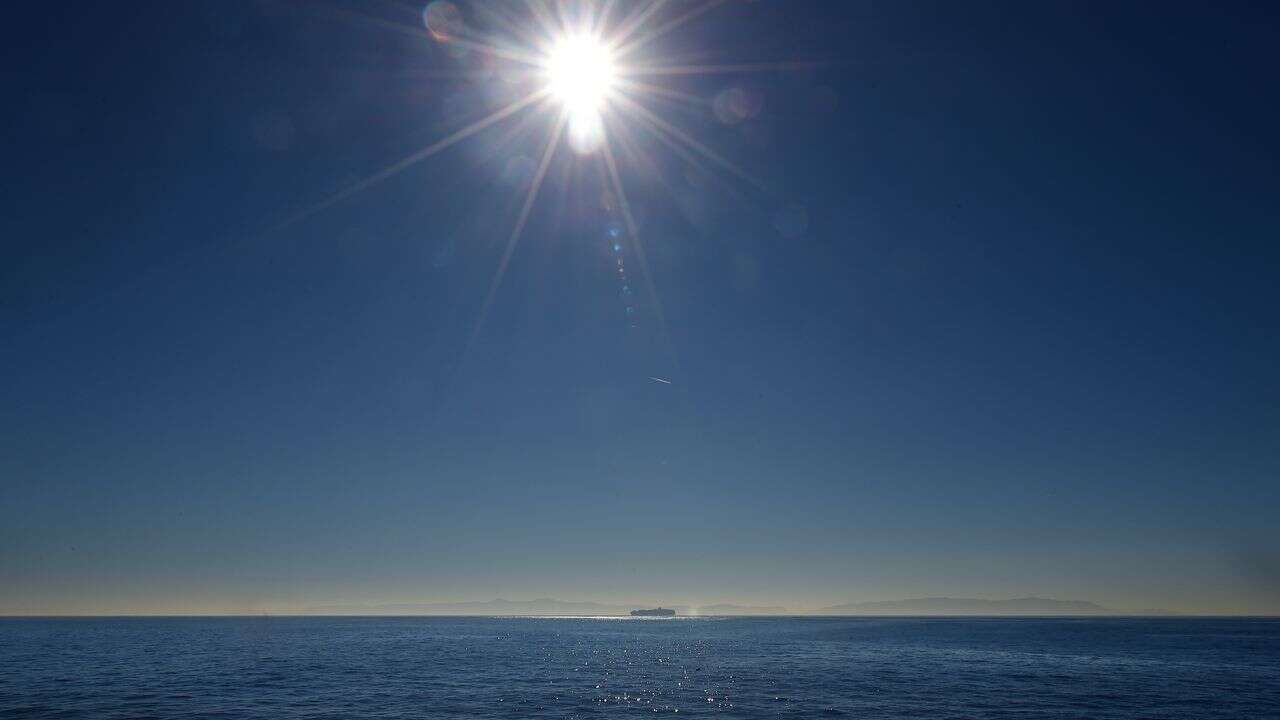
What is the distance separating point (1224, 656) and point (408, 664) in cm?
10999

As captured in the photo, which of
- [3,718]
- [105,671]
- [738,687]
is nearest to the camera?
[3,718]

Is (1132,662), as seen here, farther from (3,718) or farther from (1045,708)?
(3,718)

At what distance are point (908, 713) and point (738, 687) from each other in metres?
16.1

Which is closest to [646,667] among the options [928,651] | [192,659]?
[928,651]

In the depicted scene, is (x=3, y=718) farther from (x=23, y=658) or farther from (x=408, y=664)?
(x=23, y=658)

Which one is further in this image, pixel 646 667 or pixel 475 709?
pixel 646 667

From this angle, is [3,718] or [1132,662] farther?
[1132,662]

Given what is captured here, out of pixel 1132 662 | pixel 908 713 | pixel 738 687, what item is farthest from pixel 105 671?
pixel 1132 662

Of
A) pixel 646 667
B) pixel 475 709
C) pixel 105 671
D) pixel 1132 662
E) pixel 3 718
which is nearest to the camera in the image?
pixel 3 718

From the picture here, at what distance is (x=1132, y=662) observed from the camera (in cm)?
8500

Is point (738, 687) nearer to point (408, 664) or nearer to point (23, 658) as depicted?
point (408, 664)

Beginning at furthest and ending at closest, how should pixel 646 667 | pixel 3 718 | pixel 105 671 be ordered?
pixel 646 667
pixel 105 671
pixel 3 718

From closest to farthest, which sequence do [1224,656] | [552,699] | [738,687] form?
[552,699], [738,687], [1224,656]

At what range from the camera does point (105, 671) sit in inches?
2771
